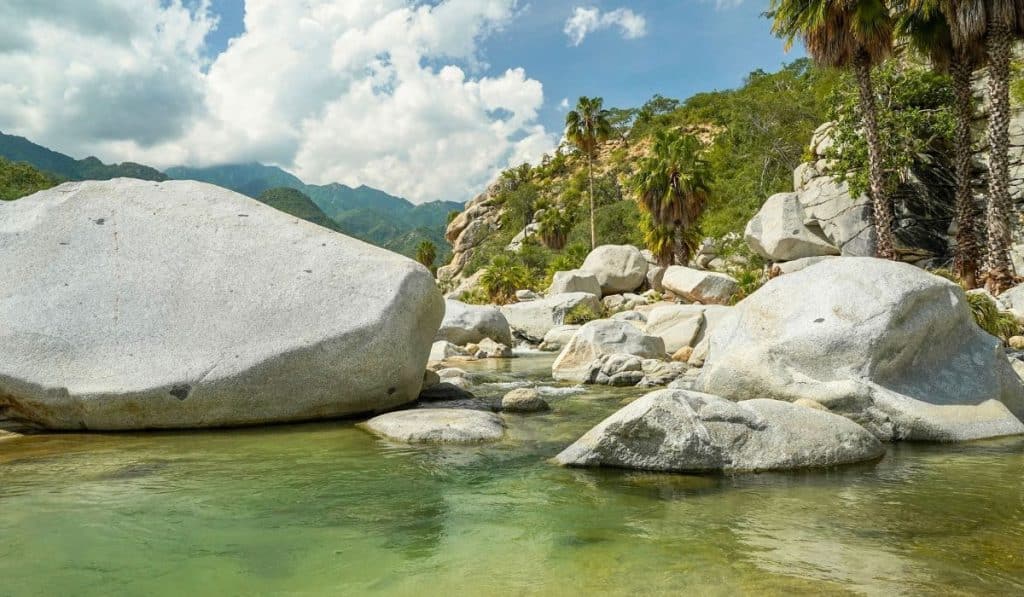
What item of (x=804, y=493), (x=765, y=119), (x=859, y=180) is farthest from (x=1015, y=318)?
(x=765, y=119)

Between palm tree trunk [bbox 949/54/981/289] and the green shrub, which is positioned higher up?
palm tree trunk [bbox 949/54/981/289]

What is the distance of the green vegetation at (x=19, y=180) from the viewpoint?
3800 cm

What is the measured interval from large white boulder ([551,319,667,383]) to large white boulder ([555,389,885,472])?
312 inches

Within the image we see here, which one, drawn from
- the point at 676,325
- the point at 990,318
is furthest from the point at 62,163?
the point at 990,318

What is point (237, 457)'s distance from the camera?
7.43 meters

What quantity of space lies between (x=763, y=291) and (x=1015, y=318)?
9.91 metres

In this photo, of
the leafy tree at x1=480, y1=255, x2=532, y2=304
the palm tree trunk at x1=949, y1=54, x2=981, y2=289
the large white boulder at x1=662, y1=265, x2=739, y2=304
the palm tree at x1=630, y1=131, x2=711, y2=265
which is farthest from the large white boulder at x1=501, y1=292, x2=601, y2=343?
the leafy tree at x1=480, y1=255, x2=532, y2=304

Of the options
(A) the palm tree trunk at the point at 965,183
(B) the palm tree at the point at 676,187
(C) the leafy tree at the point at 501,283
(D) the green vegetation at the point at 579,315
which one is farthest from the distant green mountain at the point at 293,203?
(A) the palm tree trunk at the point at 965,183

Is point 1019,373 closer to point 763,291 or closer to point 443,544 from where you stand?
point 763,291

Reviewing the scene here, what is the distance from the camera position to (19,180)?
4103 cm

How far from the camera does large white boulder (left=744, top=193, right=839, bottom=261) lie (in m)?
25.8

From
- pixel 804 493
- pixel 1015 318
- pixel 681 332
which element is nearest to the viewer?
pixel 804 493

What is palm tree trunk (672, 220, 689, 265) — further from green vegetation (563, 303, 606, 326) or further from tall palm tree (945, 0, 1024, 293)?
tall palm tree (945, 0, 1024, 293)

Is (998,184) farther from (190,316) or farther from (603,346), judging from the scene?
(190,316)
